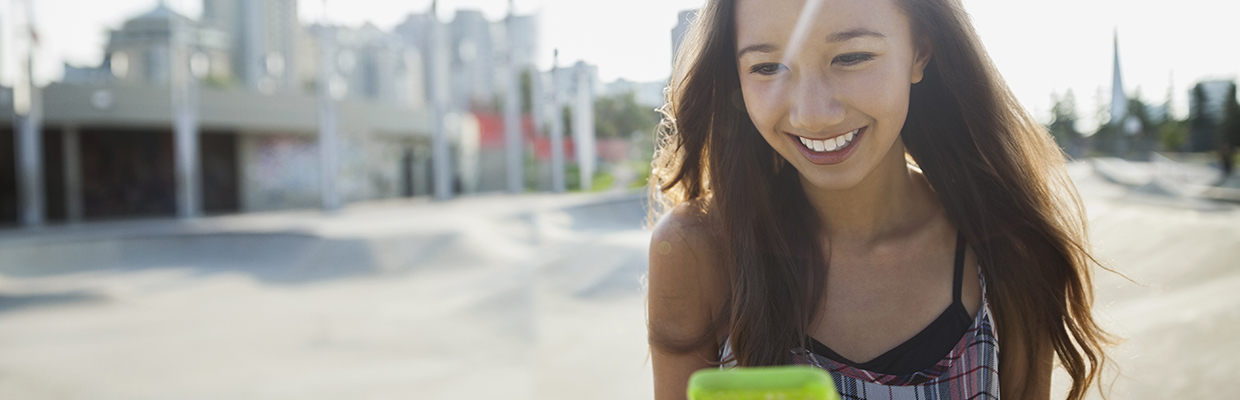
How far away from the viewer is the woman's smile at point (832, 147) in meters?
1.18

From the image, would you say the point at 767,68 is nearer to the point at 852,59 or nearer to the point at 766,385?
the point at 852,59

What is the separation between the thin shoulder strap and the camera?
1.39m

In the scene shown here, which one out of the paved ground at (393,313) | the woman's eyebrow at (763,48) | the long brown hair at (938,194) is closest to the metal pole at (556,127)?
the paved ground at (393,313)

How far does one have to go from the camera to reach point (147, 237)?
10.8 m

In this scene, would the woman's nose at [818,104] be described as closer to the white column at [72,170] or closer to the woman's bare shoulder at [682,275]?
the woman's bare shoulder at [682,275]

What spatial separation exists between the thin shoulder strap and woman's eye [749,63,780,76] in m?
0.61

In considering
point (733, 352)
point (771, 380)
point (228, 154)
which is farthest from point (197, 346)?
point (228, 154)

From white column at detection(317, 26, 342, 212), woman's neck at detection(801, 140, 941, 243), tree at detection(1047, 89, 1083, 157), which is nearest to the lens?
woman's neck at detection(801, 140, 941, 243)

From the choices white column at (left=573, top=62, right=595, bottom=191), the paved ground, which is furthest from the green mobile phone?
white column at (left=573, top=62, right=595, bottom=191)

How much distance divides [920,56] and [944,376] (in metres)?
0.62

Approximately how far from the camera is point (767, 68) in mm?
1195

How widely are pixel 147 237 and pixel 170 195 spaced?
833 centimetres

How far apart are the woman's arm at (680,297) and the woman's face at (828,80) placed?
280 mm

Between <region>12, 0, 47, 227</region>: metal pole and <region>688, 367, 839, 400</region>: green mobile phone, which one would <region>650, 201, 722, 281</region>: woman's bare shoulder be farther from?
<region>12, 0, 47, 227</region>: metal pole
